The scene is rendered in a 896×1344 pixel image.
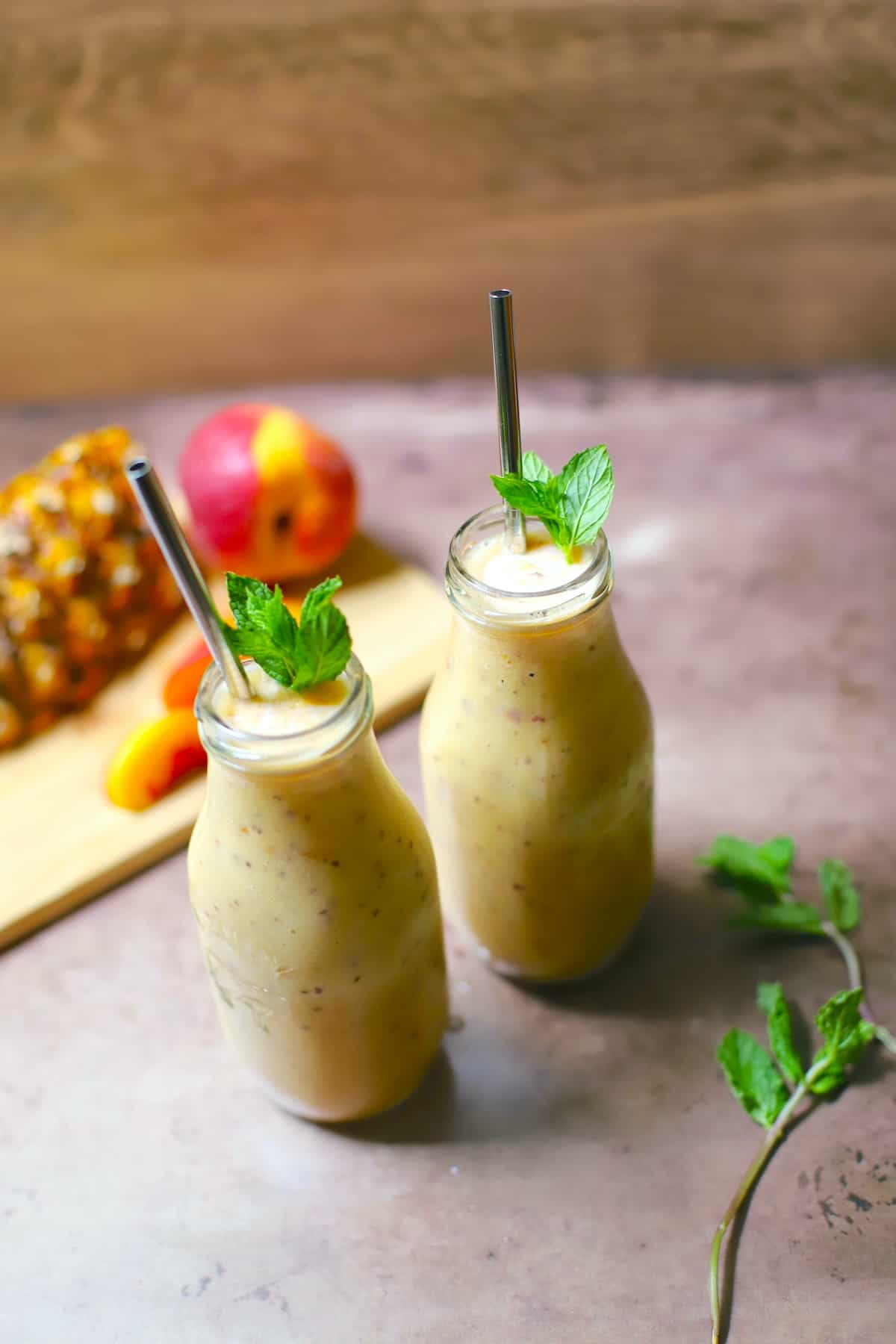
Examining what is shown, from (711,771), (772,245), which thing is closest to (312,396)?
(772,245)

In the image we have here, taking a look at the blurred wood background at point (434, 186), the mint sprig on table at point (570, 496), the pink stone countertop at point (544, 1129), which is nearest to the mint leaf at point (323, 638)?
the mint sprig on table at point (570, 496)

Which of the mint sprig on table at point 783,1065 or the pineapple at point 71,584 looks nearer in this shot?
the mint sprig on table at point 783,1065

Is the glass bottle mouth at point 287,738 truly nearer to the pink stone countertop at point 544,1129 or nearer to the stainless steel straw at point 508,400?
the stainless steel straw at point 508,400

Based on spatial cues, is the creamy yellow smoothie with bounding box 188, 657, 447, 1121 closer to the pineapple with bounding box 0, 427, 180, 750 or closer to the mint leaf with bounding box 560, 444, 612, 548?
the mint leaf with bounding box 560, 444, 612, 548

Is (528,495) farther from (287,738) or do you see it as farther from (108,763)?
(108,763)

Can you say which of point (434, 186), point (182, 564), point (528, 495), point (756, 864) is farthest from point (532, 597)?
point (434, 186)

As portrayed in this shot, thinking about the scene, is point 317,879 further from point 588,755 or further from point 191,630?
point 191,630

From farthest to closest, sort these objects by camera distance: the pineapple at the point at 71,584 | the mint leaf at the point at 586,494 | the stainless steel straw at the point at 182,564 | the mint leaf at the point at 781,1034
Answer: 1. the pineapple at the point at 71,584
2. the mint leaf at the point at 781,1034
3. the mint leaf at the point at 586,494
4. the stainless steel straw at the point at 182,564

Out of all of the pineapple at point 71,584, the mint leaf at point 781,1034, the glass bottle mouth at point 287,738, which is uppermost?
the glass bottle mouth at point 287,738

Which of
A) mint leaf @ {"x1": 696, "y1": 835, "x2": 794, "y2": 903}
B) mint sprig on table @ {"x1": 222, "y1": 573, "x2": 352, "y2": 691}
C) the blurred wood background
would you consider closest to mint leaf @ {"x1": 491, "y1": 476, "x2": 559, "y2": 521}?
mint sprig on table @ {"x1": 222, "y1": 573, "x2": 352, "y2": 691}
